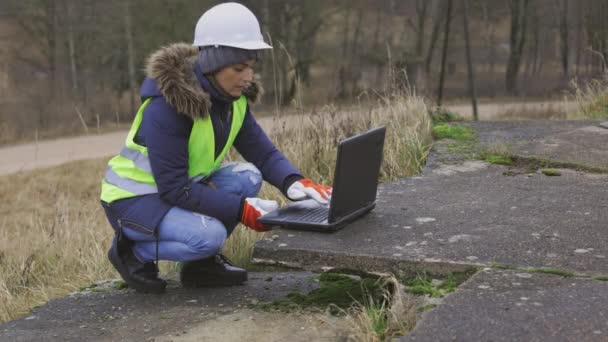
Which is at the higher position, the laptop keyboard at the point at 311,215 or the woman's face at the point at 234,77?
the woman's face at the point at 234,77

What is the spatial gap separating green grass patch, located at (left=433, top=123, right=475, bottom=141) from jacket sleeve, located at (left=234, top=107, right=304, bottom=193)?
229 cm

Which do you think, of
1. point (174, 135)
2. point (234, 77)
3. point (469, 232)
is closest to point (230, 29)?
point (234, 77)

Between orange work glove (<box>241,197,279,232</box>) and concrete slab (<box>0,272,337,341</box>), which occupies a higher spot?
orange work glove (<box>241,197,279,232</box>)

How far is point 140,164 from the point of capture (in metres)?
3.71

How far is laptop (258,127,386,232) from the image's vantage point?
11.6 feet

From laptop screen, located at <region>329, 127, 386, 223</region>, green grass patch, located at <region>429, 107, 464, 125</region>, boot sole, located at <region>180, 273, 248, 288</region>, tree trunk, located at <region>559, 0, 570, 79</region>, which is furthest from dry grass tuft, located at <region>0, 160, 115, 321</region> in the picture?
tree trunk, located at <region>559, 0, 570, 79</region>

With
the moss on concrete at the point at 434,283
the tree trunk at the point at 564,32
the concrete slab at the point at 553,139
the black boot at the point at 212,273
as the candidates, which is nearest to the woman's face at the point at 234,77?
the black boot at the point at 212,273

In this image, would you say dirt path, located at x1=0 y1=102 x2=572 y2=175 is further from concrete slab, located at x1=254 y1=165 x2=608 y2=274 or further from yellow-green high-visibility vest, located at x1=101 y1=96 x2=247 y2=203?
yellow-green high-visibility vest, located at x1=101 y1=96 x2=247 y2=203

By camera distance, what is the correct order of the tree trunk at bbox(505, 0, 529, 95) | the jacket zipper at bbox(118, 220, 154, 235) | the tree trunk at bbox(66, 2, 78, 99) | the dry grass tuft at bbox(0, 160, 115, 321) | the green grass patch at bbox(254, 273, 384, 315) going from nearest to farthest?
1. the green grass patch at bbox(254, 273, 384, 315)
2. the jacket zipper at bbox(118, 220, 154, 235)
3. the dry grass tuft at bbox(0, 160, 115, 321)
4. the tree trunk at bbox(66, 2, 78, 99)
5. the tree trunk at bbox(505, 0, 529, 95)

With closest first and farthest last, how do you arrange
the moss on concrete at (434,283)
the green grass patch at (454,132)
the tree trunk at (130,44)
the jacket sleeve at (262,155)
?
1. the moss on concrete at (434,283)
2. the jacket sleeve at (262,155)
3. the green grass patch at (454,132)
4. the tree trunk at (130,44)

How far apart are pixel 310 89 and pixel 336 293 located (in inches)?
968

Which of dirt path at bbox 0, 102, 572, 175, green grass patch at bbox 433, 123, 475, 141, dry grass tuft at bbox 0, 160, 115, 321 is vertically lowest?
dirt path at bbox 0, 102, 572, 175

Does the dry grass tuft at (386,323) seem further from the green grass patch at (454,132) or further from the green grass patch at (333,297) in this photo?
the green grass patch at (454,132)

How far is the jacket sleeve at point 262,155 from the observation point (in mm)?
4016
